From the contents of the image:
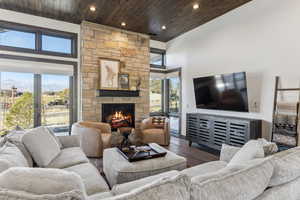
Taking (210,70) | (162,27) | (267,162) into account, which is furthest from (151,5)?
(267,162)

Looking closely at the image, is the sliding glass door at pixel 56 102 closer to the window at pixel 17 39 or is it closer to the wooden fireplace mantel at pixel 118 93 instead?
the window at pixel 17 39

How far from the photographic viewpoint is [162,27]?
16.2 ft

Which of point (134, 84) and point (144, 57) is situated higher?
point (144, 57)

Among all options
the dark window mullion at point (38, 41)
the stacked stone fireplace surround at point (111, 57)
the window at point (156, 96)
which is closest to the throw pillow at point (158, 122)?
the stacked stone fireplace surround at point (111, 57)

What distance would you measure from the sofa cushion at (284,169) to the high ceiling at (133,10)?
3.49 meters

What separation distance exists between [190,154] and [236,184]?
3.06m

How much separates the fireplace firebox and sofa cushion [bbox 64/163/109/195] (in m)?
2.86

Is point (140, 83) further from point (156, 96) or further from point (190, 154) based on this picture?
point (190, 154)

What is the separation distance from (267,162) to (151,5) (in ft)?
12.3

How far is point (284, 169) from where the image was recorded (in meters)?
1.15

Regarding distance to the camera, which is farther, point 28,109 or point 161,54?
point 161,54

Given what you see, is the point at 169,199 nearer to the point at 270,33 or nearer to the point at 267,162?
the point at 267,162

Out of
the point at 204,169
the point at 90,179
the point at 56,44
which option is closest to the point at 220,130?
the point at 204,169

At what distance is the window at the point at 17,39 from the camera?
12.9 feet
